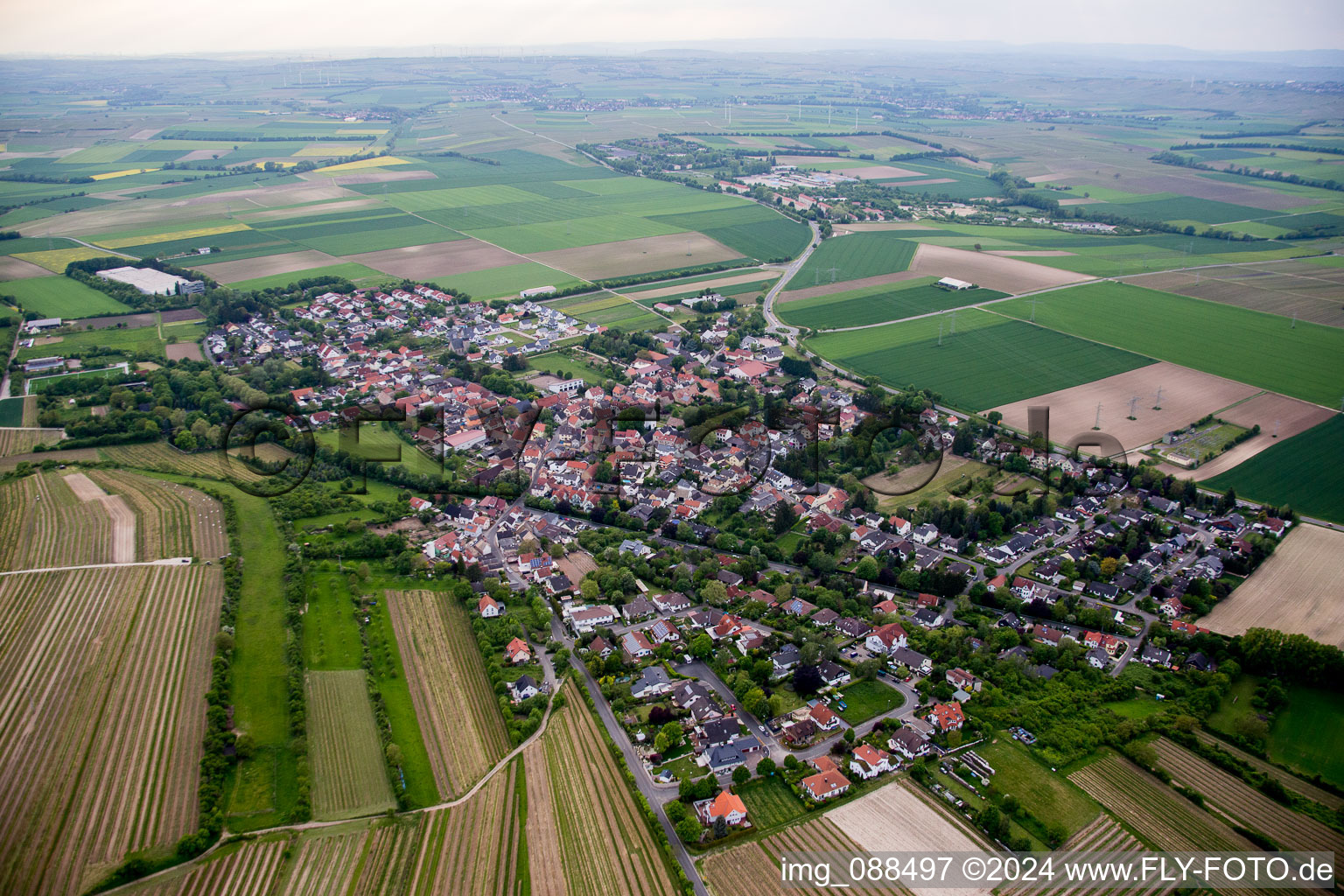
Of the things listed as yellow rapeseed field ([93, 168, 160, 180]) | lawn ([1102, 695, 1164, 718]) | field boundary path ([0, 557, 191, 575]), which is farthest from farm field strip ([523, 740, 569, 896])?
yellow rapeseed field ([93, 168, 160, 180])

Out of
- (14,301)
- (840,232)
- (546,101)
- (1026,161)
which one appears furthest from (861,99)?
(14,301)

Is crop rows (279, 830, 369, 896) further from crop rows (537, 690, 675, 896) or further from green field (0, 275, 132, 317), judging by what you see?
green field (0, 275, 132, 317)

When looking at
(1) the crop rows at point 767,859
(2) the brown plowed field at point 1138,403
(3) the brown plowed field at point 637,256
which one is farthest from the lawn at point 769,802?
(3) the brown plowed field at point 637,256

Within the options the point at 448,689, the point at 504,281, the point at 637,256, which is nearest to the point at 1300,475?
the point at 448,689

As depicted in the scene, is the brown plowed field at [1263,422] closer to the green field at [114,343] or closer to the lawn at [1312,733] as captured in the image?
the lawn at [1312,733]

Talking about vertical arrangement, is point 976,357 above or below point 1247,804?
above

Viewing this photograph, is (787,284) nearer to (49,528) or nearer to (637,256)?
(637,256)

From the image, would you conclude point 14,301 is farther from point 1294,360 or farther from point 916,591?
point 1294,360
